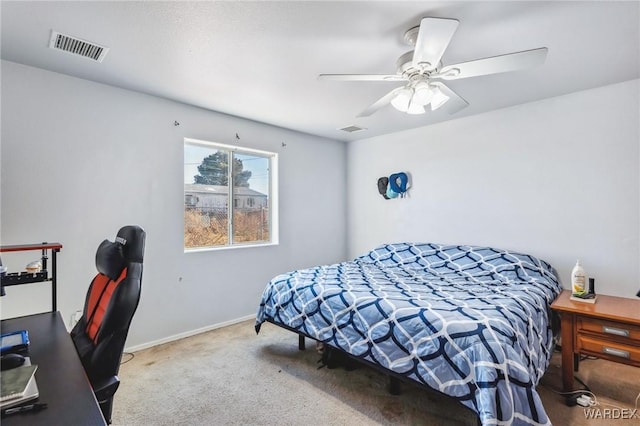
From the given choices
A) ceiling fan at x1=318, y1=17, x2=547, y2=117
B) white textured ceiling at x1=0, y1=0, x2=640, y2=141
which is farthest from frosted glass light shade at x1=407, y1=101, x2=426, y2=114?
white textured ceiling at x1=0, y1=0, x2=640, y2=141

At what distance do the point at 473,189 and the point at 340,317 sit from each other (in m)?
2.38

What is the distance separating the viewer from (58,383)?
99 cm

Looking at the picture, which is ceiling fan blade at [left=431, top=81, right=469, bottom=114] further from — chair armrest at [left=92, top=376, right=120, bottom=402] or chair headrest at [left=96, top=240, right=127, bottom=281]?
chair armrest at [left=92, top=376, right=120, bottom=402]

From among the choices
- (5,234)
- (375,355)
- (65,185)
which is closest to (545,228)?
(375,355)

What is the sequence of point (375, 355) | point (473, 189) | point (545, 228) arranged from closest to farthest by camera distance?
point (375, 355) < point (545, 228) < point (473, 189)

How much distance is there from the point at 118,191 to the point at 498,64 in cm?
312

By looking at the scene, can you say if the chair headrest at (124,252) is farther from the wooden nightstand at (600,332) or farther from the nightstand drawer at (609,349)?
the nightstand drawer at (609,349)

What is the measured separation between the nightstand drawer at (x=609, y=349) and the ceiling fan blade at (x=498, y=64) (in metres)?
1.83

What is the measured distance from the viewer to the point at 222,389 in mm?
2291

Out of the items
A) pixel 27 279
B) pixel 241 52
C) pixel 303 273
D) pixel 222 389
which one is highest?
pixel 241 52

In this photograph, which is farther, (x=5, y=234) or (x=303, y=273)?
(x=303, y=273)

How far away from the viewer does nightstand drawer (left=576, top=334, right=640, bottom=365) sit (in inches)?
77.4

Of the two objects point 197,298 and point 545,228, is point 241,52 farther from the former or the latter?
point 545,228

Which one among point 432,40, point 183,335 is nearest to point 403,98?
point 432,40
